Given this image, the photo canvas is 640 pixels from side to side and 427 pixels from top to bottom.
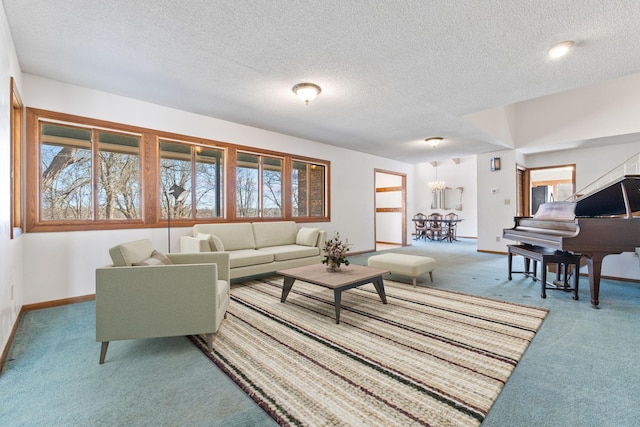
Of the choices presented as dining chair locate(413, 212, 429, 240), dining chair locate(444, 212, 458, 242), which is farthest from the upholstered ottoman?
dining chair locate(413, 212, 429, 240)

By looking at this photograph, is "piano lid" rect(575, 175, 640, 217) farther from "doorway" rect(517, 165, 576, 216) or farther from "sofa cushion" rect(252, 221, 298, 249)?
"doorway" rect(517, 165, 576, 216)

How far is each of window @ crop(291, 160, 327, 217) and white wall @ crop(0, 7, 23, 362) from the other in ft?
13.2

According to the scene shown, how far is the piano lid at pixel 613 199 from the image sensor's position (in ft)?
9.95

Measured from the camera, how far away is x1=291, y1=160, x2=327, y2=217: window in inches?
236

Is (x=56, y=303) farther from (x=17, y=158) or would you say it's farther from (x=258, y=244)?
(x=258, y=244)

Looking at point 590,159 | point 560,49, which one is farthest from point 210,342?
point 590,159

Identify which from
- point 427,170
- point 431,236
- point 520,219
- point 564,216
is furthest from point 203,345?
point 427,170

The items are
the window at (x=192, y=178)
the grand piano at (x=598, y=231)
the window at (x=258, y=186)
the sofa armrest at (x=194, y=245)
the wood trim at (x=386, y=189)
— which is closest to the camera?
the grand piano at (x=598, y=231)

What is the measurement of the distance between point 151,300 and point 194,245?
1.74m

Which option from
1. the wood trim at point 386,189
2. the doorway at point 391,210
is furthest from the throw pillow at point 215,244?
the wood trim at point 386,189

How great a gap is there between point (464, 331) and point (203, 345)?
7.06 feet

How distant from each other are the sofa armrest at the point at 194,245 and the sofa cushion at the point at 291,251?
3.54 feet

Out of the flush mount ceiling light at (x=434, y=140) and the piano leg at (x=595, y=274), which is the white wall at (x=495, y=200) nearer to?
the flush mount ceiling light at (x=434, y=140)

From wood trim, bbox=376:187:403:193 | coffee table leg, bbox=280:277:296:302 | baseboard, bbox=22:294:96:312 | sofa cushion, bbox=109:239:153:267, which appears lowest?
baseboard, bbox=22:294:96:312
